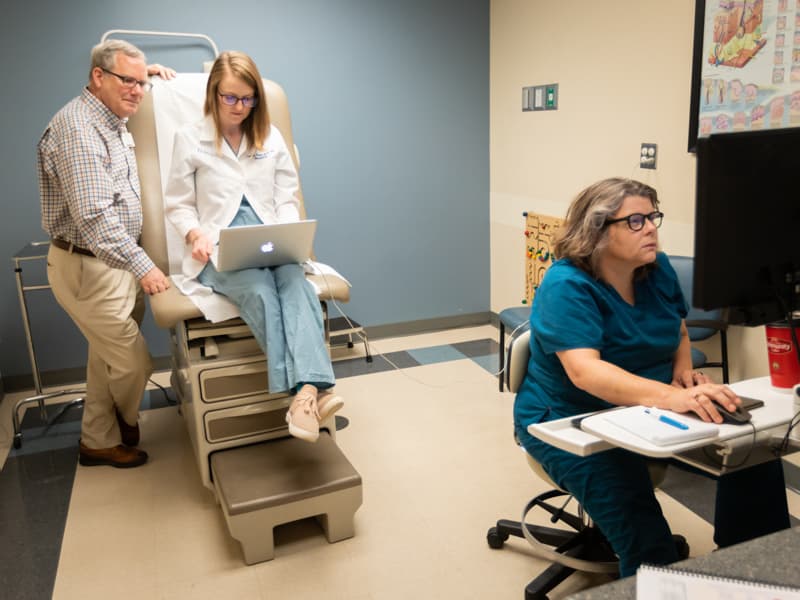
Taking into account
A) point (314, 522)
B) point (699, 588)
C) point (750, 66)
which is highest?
point (750, 66)

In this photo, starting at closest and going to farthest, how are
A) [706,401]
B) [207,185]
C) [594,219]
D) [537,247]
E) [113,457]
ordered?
[706,401], [594,219], [207,185], [113,457], [537,247]

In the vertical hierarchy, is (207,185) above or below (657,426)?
above

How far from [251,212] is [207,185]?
0.58 ft

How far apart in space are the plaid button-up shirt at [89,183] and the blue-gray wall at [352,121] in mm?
1032

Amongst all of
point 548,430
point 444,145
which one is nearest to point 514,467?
point 548,430

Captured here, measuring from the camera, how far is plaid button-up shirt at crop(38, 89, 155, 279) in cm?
235

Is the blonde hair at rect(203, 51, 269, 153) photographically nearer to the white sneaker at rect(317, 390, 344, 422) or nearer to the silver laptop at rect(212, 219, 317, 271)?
the silver laptop at rect(212, 219, 317, 271)

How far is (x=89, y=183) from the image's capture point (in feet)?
7.70

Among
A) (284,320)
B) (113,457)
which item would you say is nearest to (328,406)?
(284,320)

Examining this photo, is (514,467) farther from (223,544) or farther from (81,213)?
(81,213)

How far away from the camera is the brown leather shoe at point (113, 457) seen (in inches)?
105

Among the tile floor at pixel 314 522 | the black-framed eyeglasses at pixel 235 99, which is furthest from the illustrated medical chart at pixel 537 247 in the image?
the black-framed eyeglasses at pixel 235 99

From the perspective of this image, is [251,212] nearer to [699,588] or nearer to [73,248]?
[73,248]

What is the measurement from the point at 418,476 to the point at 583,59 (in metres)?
2.02
